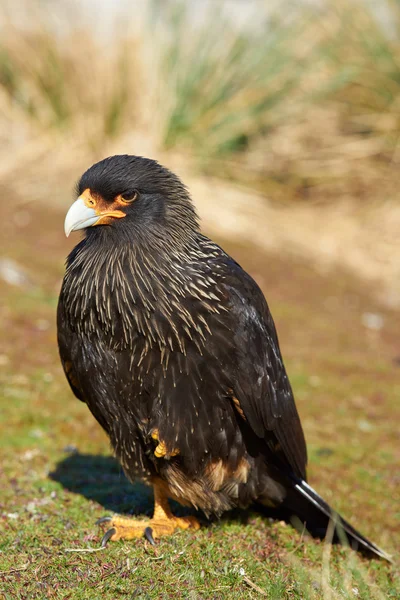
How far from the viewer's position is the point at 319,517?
500 centimetres

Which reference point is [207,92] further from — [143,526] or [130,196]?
[143,526]

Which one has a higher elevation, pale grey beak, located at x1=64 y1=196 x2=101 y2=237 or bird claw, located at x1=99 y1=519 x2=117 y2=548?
pale grey beak, located at x1=64 y1=196 x2=101 y2=237

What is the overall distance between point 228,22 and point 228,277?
9.93 metres

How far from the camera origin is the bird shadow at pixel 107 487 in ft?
17.2

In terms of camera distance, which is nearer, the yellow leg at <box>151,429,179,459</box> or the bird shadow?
the yellow leg at <box>151,429,179,459</box>

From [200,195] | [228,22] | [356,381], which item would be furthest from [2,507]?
[228,22]

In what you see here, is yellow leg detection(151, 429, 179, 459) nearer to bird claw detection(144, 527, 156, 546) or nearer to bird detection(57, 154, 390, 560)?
bird detection(57, 154, 390, 560)

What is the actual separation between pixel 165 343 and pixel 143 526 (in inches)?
47.5

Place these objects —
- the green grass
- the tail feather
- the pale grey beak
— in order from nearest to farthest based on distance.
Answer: the green grass → the pale grey beak → the tail feather

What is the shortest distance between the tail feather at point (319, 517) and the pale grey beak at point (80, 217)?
6.76ft

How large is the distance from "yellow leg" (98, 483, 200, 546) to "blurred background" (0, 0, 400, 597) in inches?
253

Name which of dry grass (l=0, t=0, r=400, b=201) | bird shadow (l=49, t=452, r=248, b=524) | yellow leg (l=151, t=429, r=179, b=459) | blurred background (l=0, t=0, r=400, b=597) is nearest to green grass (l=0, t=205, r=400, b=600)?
bird shadow (l=49, t=452, r=248, b=524)

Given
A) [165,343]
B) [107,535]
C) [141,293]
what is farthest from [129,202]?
[107,535]

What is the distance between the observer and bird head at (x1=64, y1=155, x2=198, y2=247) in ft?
14.1
